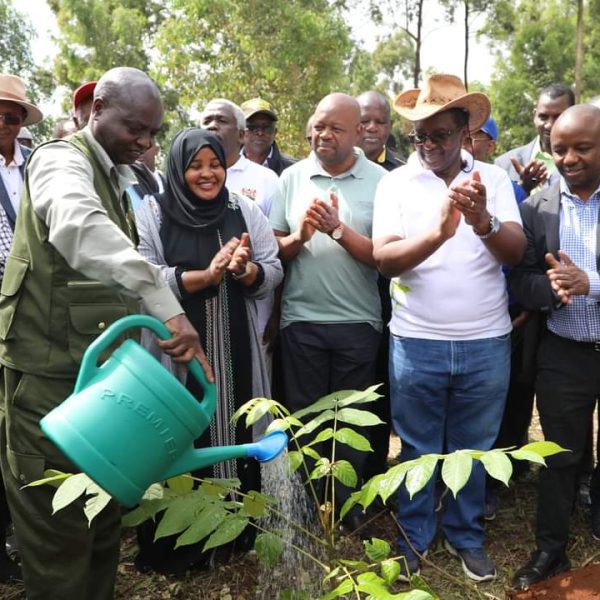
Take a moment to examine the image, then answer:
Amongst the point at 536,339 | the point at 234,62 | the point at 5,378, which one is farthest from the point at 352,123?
the point at 234,62

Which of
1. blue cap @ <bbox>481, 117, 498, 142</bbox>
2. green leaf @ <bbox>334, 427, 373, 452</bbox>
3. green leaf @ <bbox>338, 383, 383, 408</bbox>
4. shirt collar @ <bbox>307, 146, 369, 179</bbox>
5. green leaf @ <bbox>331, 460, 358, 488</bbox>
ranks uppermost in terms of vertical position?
blue cap @ <bbox>481, 117, 498, 142</bbox>

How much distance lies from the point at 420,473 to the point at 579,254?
182cm

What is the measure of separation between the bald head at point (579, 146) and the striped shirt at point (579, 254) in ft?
0.27

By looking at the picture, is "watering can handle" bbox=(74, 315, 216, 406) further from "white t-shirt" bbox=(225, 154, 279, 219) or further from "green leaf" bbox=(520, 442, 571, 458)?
"white t-shirt" bbox=(225, 154, 279, 219)

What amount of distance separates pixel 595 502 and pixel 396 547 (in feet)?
3.64

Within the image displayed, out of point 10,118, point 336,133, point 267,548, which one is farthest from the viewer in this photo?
point 10,118

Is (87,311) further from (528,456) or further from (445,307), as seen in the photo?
(445,307)

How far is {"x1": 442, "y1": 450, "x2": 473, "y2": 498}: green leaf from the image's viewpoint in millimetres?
1485

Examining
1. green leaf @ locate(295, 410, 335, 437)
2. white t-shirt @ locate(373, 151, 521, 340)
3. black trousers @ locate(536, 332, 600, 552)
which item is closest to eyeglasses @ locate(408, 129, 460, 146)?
white t-shirt @ locate(373, 151, 521, 340)

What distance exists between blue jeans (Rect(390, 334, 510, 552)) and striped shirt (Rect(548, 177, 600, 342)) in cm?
26

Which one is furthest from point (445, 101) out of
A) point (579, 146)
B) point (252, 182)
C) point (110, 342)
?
point (110, 342)

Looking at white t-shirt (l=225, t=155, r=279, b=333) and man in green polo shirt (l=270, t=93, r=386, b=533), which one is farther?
white t-shirt (l=225, t=155, r=279, b=333)

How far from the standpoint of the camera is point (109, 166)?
2252mm

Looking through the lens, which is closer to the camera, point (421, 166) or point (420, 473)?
point (420, 473)
